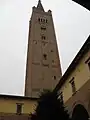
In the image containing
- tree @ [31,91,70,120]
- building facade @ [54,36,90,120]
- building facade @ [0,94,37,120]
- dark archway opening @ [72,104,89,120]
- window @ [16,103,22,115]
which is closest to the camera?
building facade @ [54,36,90,120]

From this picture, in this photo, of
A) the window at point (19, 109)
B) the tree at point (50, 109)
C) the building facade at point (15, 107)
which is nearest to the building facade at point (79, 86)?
the tree at point (50, 109)

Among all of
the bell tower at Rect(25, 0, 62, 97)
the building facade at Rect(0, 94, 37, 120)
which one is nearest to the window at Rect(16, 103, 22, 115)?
the building facade at Rect(0, 94, 37, 120)

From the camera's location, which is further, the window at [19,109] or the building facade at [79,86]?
the window at [19,109]

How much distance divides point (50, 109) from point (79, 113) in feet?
10.1

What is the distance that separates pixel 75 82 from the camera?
16.5 metres

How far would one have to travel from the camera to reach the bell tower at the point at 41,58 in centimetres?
3450

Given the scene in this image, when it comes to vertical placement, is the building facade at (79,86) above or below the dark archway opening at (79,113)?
above

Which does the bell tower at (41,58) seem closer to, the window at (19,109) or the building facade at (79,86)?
the window at (19,109)

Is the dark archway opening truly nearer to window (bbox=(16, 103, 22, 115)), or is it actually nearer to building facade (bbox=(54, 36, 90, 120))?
building facade (bbox=(54, 36, 90, 120))

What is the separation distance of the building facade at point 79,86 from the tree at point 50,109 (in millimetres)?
1513

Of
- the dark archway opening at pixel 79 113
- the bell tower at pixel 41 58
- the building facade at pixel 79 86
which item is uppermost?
the bell tower at pixel 41 58

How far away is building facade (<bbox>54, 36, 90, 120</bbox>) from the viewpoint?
14484 millimetres

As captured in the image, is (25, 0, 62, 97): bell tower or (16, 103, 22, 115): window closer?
(16, 103, 22, 115): window

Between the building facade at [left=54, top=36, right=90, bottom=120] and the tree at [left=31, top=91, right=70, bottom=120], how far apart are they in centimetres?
151
